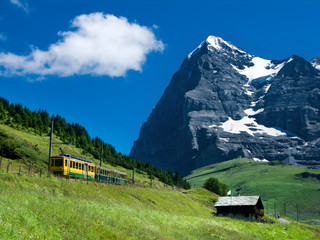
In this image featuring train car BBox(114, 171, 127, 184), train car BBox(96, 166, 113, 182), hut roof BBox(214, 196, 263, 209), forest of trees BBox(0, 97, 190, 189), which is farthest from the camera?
forest of trees BBox(0, 97, 190, 189)

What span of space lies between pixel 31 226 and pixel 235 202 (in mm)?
66866

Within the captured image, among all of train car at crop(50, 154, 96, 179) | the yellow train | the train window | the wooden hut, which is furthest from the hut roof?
the train window

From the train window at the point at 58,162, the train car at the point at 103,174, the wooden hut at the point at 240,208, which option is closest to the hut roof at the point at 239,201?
the wooden hut at the point at 240,208

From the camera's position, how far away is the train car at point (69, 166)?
47.6 meters

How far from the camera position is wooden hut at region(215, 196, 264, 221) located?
7612 cm

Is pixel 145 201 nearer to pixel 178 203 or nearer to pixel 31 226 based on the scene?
pixel 178 203

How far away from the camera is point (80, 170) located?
5222cm

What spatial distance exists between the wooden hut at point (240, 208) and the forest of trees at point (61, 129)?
20611 mm

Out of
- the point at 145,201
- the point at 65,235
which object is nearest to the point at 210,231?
the point at 145,201

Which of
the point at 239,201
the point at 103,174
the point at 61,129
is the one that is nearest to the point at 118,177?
the point at 103,174

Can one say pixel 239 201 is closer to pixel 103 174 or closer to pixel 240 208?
pixel 240 208

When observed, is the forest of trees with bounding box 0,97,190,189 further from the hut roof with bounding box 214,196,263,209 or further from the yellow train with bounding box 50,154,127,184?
the yellow train with bounding box 50,154,127,184

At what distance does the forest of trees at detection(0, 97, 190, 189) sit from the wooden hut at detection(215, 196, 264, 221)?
20.6m

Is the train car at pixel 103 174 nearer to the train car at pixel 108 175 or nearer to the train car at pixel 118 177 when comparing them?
the train car at pixel 108 175
